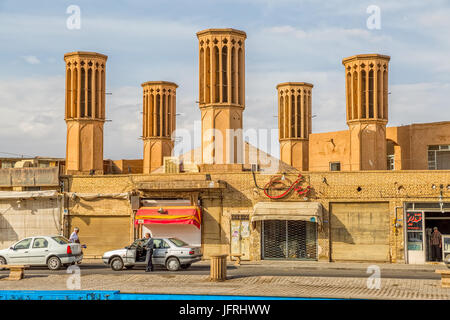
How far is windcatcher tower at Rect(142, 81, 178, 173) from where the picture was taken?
5544 centimetres

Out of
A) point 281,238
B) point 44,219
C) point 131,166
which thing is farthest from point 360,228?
point 131,166

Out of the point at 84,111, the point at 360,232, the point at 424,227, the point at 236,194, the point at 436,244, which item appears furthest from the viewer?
the point at 84,111

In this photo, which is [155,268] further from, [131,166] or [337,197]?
[131,166]

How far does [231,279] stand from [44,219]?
1475 cm

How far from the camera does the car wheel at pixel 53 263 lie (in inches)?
1012

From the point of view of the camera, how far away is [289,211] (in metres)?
29.0

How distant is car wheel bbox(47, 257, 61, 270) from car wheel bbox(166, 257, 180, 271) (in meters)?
4.47

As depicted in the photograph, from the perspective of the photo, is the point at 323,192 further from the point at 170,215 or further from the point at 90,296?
the point at 90,296

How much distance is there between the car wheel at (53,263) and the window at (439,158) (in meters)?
25.0

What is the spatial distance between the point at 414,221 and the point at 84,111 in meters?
20.8

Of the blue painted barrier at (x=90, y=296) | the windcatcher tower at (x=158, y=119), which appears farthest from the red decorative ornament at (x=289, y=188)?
the windcatcher tower at (x=158, y=119)

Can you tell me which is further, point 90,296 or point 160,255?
point 160,255

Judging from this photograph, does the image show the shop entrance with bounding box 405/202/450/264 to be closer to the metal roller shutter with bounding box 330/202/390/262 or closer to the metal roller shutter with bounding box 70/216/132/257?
the metal roller shutter with bounding box 330/202/390/262

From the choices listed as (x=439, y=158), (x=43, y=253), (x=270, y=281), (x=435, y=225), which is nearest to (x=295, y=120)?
(x=439, y=158)
